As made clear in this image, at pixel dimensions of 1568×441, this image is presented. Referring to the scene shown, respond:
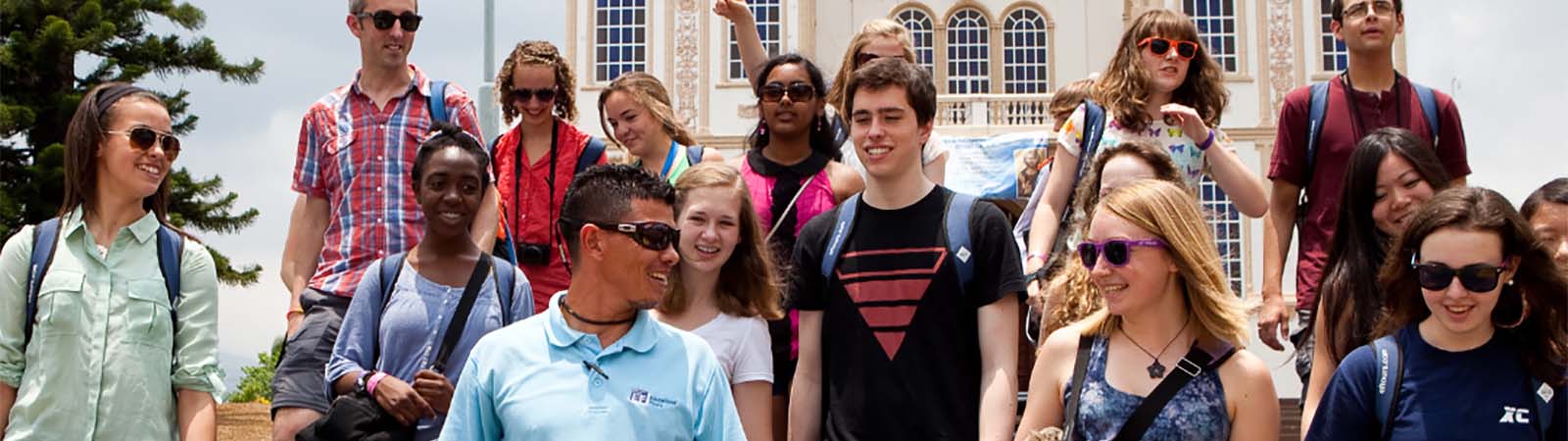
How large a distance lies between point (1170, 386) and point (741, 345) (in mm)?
1428

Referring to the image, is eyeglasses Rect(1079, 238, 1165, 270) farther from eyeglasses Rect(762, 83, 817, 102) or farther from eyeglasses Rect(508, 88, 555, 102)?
eyeglasses Rect(508, 88, 555, 102)

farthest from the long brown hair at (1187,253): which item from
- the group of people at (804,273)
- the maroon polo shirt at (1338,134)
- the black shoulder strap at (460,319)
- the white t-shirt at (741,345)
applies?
the black shoulder strap at (460,319)

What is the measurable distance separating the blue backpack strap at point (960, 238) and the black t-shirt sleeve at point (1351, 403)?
3.70 ft

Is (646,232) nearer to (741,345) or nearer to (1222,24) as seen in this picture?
(741,345)

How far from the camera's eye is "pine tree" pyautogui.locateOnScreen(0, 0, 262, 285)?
19766 mm

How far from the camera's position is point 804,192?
6.05m

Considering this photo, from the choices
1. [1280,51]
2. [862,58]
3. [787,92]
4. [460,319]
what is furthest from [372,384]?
[1280,51]

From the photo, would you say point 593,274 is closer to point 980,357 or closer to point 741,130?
point 980,357

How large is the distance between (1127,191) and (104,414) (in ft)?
9.77

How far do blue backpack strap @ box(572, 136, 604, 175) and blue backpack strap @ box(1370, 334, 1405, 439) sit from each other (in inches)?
127

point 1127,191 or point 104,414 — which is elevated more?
point 1127,191

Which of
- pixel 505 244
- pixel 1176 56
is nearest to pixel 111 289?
pixel 505 244

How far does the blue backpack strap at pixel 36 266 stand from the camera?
5.00 metres

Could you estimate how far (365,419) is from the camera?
490 centimetres
